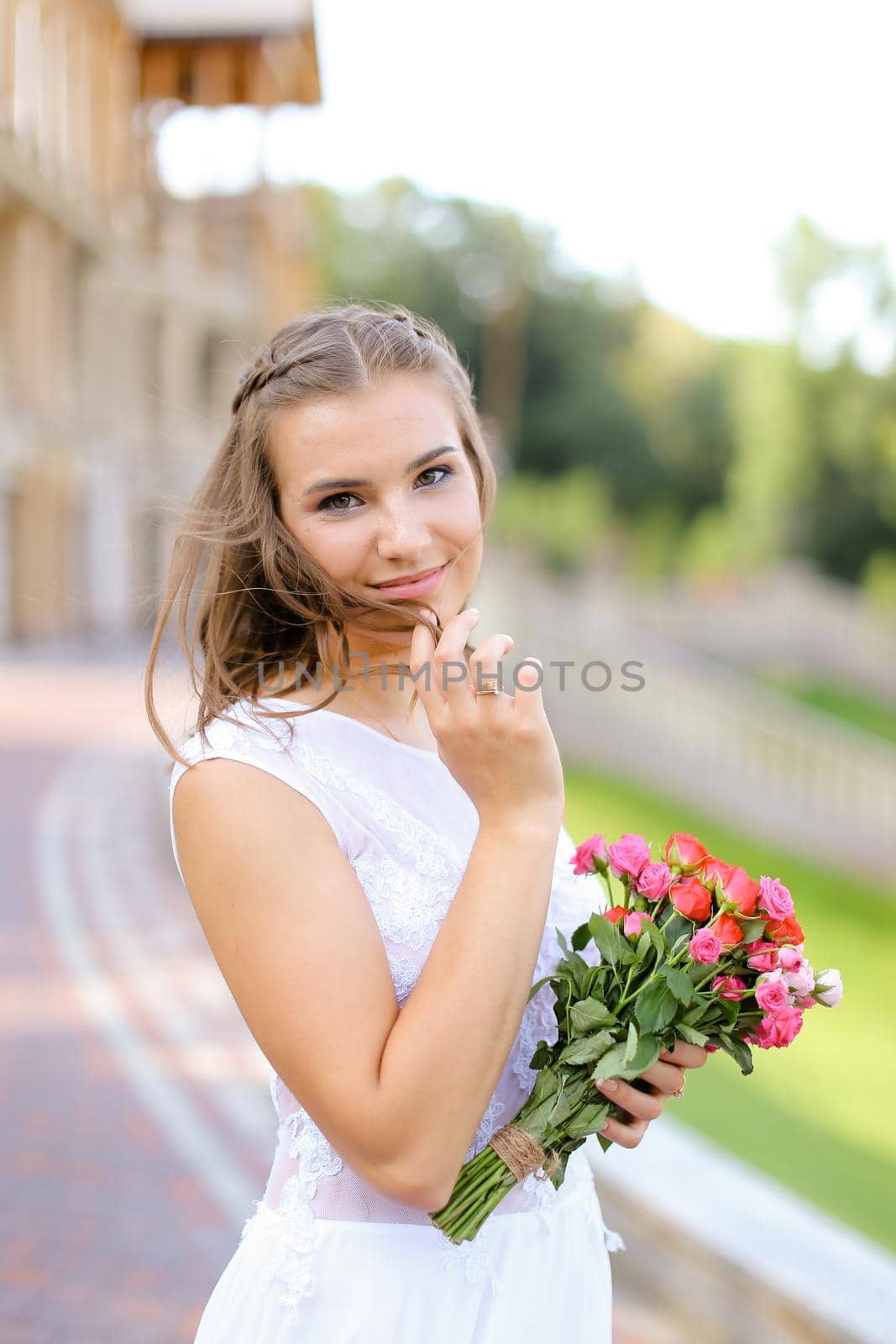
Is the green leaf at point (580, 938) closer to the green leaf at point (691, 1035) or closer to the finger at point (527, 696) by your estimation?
the green leaf at point (691, 1035)

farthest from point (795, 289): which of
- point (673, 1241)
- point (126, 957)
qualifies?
point (673, 1241)

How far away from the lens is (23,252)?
20234mm

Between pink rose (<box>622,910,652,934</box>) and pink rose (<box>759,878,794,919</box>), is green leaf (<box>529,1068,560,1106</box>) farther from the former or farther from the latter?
pink rose (<box>759,878,794,919</box>)

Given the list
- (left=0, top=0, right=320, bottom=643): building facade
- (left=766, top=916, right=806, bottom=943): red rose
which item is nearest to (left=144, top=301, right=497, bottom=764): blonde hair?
(left=766, top=916, right=806, bottom=943): red rose

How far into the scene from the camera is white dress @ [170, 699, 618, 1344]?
1478mm

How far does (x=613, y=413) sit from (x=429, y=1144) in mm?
40908

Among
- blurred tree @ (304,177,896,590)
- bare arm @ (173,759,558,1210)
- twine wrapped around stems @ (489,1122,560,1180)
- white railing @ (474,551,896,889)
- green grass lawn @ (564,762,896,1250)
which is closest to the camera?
bare arm @ (173,759,558,1210)

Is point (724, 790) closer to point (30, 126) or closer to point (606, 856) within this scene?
point (606, 856)

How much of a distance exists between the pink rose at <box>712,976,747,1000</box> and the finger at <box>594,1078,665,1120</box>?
158mm

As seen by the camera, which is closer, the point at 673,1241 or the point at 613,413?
the point at 673,1241

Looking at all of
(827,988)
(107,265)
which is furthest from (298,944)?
(107,265)

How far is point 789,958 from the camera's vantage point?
1442 millimetres

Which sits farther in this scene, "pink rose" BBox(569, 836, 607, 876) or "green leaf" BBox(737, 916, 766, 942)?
"pink rose" BBox(569, 836, 607, 876)

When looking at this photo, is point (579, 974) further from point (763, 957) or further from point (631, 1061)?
point (763, 957)
